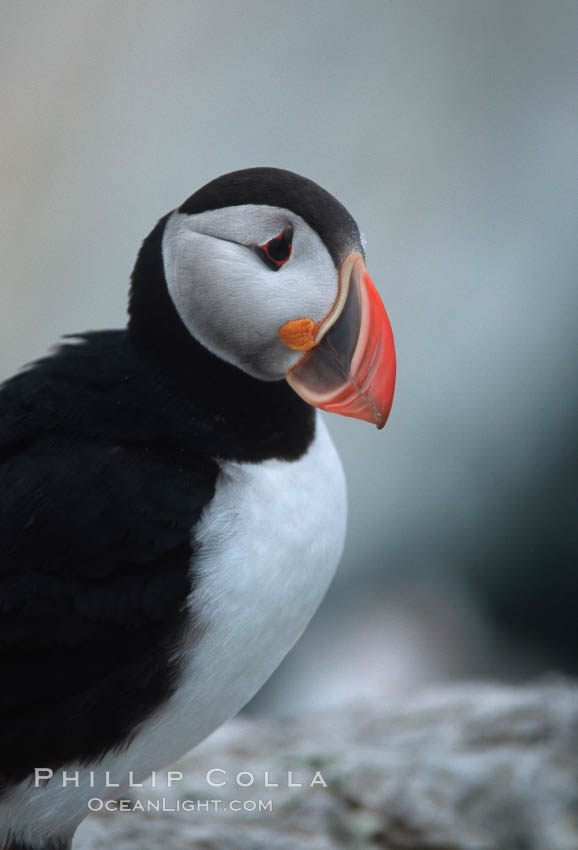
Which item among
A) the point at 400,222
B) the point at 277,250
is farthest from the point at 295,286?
the point at 400,222

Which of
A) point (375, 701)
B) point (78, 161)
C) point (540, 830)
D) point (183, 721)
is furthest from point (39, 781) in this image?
point (78, 161)

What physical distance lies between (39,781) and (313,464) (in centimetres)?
60

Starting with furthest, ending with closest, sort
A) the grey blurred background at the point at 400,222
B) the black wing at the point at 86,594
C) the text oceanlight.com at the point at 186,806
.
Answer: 1. the grey blurred background at the point at 400,222
2. the text oceanlight.com at the point at 186,806
3. the black wing at the point at 86,594

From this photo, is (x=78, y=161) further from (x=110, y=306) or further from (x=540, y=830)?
(x=540, y=830)

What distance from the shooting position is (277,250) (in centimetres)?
149

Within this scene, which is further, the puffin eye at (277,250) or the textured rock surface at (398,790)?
the textured rock surface at (398,790)

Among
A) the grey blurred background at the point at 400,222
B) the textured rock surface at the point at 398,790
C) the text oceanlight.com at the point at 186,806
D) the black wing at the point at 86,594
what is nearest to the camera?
the black wing at the point at 86,594

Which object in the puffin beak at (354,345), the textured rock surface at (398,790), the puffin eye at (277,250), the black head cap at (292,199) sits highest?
the black head cap at (292,199)

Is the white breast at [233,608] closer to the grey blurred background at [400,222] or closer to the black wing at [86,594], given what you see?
the black wing at [86,594]

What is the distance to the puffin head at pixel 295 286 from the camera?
149 cm

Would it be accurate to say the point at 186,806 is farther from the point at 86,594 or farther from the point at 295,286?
the point at 295,286

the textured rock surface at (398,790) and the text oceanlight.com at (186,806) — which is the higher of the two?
the textured rock surface at (398,790)

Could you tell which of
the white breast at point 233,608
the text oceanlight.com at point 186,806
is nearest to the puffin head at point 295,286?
the white breast at point 233,608

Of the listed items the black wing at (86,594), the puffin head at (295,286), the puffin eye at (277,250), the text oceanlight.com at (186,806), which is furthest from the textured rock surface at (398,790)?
the puffin eye at (277,250)
